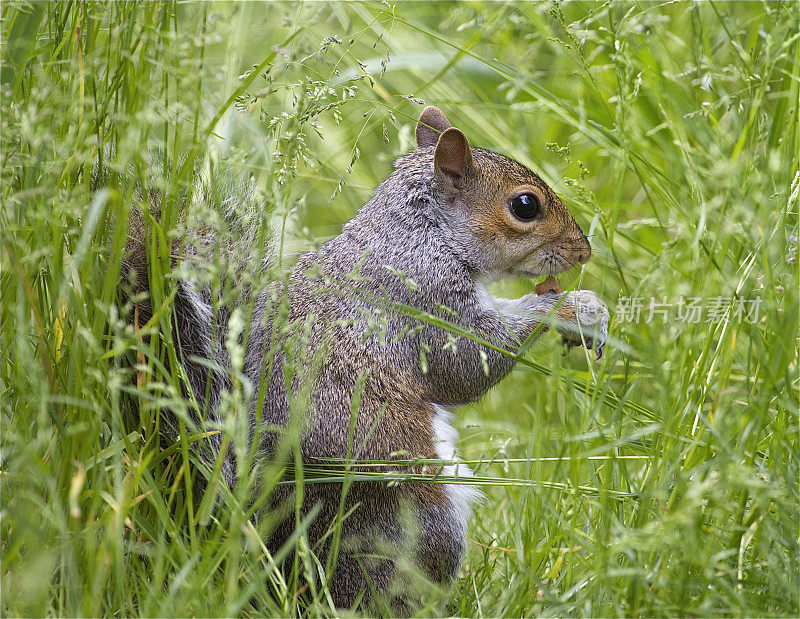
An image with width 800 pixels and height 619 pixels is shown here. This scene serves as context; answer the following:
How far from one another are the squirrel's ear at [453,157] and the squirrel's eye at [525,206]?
149mm

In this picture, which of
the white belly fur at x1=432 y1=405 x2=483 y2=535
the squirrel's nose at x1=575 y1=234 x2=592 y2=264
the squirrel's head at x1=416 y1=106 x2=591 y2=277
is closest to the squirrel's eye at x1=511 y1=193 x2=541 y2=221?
the squirrel's head at x1=416 y1=106 x2=591 y2=277

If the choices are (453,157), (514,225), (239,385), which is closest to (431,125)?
(453,157)

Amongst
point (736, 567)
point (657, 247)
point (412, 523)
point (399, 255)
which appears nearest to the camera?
point (736, 567)

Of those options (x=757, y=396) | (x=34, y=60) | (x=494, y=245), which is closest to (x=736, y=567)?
(x=757, y=396)

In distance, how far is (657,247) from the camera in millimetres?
2746

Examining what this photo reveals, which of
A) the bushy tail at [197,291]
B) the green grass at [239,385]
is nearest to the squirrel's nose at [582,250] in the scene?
the green grass at [239,385]

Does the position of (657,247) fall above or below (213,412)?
above

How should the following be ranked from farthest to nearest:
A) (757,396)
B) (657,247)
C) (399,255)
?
(657,247) → (399,255) → (757,396)

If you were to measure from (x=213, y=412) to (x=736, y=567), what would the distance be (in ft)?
3.59

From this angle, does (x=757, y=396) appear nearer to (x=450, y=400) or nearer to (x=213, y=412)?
(x=450, y=400)

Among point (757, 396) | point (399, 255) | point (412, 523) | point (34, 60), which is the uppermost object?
point (34, 60)

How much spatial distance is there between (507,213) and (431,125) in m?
0.42

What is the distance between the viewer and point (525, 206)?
7.53ft

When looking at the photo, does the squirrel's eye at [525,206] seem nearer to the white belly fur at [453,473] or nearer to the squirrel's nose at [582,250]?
the squirrel's nose at [582,250]
